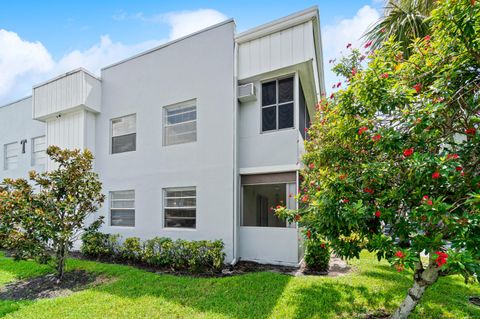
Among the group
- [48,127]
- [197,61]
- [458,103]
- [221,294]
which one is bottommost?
[221,294]

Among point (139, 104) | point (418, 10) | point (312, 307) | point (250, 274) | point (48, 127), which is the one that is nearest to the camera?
point (312, 307)

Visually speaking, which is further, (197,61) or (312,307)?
(197,61)

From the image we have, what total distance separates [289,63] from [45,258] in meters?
9.13

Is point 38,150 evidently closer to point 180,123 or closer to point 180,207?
point 180,123

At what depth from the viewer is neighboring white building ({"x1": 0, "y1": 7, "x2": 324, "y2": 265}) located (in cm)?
828

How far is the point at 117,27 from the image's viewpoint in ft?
28.9

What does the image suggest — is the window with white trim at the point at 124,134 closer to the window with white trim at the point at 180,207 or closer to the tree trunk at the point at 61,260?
the window with white trim at the point at 180,207

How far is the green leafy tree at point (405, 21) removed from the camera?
7.54m

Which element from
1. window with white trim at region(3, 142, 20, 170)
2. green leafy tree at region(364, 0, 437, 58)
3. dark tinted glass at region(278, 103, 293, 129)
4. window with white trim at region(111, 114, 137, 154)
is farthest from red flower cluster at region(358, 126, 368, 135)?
window with white trim at region(3, 142, 20, 170)

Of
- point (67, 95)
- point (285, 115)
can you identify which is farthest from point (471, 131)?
point (67, 95)

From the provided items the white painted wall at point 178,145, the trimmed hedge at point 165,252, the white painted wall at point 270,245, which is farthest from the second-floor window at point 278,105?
the trimmed hedge at point 165,252

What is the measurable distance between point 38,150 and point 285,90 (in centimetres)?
1337

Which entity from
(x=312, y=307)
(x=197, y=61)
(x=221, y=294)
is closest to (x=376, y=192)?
(x=312, y=307)

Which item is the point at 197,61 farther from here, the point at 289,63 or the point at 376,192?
the point at 376,192
